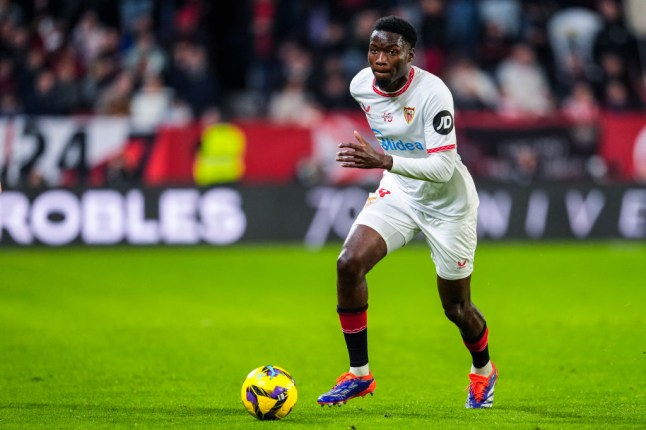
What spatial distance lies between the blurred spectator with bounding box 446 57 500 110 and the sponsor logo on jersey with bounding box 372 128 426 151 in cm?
1247

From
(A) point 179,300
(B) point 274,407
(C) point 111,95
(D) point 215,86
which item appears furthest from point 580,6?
(B) point 274,407

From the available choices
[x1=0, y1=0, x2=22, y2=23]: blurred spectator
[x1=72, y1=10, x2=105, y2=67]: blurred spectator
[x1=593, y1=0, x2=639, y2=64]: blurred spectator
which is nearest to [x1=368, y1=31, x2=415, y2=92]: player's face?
[x1=72, y1=10, x2=105, y2=67]: blurred spectator

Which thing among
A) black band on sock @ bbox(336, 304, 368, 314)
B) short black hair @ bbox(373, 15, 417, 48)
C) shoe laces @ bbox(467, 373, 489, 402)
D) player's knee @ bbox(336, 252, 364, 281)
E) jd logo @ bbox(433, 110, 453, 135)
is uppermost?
short black hair @ bbox(373, 15, 417, 48)

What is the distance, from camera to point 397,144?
7406 mm

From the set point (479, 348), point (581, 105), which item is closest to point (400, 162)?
point (479, 348)

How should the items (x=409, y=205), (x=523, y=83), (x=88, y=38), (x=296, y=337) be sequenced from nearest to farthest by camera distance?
(x=409, y=205) < (x=296, y=337) < (x=88, y=38) < (x=523, y=83)

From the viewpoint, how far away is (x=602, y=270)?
50.7ft

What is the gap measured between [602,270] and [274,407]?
960 centimetres

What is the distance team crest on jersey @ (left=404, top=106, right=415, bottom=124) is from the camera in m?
7.20

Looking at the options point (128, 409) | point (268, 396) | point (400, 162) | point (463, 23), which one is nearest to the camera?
point (268, 396)

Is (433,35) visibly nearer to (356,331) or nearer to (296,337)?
(296,337)

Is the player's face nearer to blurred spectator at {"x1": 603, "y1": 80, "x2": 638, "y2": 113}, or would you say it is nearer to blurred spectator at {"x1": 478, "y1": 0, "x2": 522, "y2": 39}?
blurred spectator at {"x1": 603, "y1": 80, "x2": 638, "y2": 113}

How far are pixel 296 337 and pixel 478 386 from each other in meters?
3.42

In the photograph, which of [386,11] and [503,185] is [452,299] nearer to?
[503,185]
